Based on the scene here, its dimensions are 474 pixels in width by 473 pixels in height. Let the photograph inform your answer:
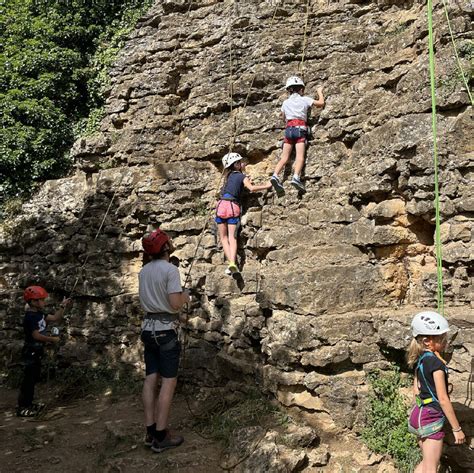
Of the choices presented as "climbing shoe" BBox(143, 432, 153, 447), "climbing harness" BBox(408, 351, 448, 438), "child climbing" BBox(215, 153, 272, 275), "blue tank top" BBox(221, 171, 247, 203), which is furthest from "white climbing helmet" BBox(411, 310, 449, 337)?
"blue tank top" BBox(221, 171, 247, 203)

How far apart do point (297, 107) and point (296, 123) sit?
9.8 inches

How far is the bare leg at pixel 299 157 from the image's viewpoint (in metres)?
6.86

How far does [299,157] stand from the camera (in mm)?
6988

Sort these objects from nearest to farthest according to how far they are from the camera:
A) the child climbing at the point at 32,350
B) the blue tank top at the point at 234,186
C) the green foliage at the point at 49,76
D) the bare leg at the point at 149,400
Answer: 1. the bare leg at the point at 149,400
2. the child climbing at the point at 32,350
3. the blue tank top at the point at 234,186
4. the green foliage at the point at 49,76

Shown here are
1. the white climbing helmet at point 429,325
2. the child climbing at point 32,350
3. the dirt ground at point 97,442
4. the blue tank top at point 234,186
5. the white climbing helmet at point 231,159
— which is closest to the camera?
the white climbing helmet at point 429,325

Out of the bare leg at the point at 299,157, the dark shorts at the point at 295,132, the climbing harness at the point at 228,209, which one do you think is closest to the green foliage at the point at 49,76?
the climbing harness at the point at 228,209

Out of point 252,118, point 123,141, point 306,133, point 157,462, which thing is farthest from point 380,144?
point 123,141

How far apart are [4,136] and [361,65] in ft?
23.6

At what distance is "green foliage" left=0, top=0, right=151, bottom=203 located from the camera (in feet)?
33.7

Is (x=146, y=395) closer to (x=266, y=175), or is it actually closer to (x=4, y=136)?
(x=266, y=175)

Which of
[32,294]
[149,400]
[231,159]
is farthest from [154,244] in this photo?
[32,294]

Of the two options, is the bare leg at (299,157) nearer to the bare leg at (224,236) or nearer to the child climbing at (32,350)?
the bare leg at (224,236)

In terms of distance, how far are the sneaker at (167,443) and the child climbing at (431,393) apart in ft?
7.80

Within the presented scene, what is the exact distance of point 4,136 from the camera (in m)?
10.2
